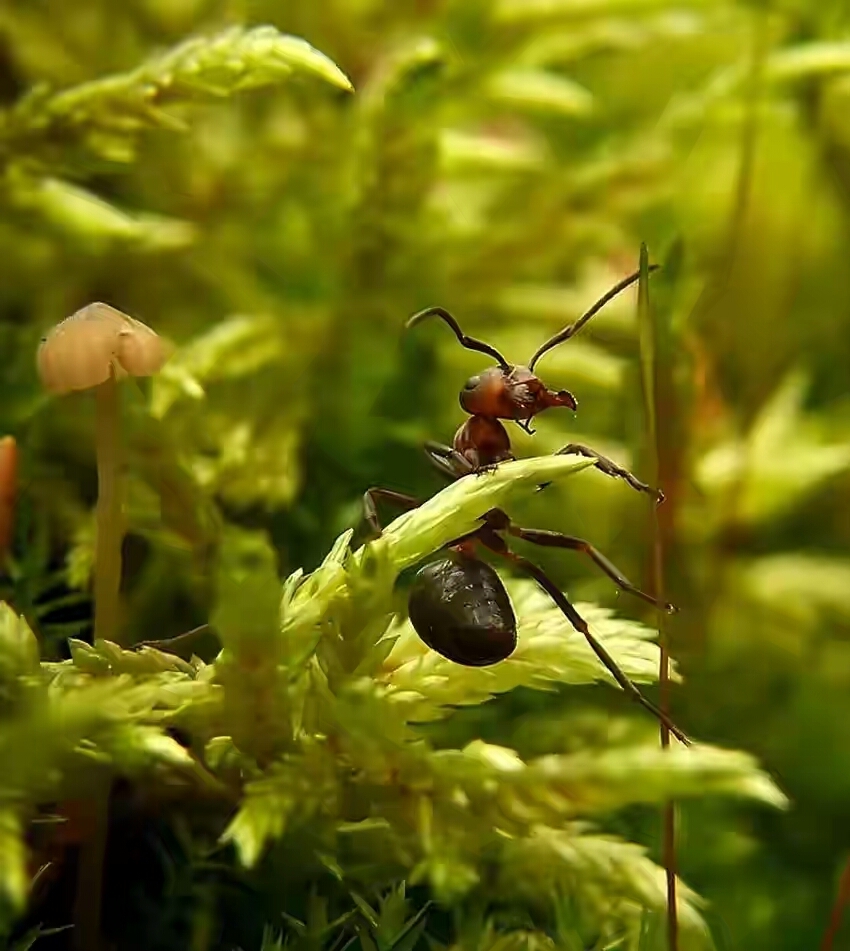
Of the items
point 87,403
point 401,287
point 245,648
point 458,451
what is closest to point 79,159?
point 87,403

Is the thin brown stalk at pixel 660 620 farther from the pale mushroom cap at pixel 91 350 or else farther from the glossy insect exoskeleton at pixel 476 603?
the pale mushroom cap at pixel 91 350

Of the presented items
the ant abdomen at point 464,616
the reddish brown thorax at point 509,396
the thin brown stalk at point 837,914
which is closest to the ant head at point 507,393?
the reddish brown thorax at point 509,396

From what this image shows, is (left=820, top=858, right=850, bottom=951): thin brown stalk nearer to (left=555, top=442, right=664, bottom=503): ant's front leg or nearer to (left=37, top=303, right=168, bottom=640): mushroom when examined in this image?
(left=555, top=442, right=664, bottom=503): ant's front leg

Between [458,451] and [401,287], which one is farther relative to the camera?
[401,287]

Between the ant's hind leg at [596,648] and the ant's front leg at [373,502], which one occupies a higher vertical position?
the ant's front leg at [373,502]

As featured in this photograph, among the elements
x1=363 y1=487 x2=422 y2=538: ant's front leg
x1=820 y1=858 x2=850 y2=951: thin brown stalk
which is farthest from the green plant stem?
x1=820 y1=858 x2=850 y2=951: thin brown stalk

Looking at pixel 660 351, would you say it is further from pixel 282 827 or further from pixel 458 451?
pixel 282 827
